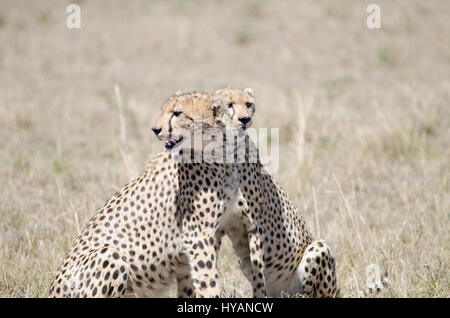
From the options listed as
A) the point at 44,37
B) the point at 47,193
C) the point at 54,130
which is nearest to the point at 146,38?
the point at 44,37

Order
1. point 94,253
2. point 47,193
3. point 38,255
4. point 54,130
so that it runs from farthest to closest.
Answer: point 54,130 < point 47,193 < point 38,255 < point 94,253

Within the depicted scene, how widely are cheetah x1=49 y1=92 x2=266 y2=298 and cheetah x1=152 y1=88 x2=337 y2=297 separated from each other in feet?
0.45

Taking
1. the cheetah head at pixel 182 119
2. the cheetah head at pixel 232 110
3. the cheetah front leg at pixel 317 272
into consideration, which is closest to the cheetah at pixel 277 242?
the cheetah front leg at pixel 317 272

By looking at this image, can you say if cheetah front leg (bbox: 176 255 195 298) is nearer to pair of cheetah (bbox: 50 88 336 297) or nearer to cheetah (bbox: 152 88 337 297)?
pair of cheetah (bbox: 50 88 336 297)

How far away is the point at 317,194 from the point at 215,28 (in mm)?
5905

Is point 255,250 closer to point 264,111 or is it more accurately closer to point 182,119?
point 182,119

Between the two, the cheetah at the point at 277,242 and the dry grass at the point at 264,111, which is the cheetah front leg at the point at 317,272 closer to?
the cheetah at the point at 277,242

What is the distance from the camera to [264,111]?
6645 millimetres

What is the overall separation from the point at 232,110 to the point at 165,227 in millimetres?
638

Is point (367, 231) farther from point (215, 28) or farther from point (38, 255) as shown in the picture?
point (215, 28)

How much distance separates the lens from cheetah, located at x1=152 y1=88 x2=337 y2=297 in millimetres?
3014

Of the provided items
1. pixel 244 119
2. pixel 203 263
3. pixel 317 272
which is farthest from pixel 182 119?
pixel 317 272

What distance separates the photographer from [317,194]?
4.76 meters

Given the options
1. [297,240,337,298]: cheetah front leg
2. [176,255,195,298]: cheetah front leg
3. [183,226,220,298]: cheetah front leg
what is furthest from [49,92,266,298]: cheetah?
[297,240,337,298]: cheetah front leg
